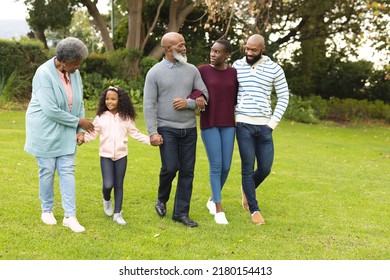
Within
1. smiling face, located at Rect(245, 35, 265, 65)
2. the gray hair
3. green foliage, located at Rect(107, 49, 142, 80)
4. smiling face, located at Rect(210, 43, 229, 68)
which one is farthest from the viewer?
green foliage, located at Rect(107, 49, 142, 80)

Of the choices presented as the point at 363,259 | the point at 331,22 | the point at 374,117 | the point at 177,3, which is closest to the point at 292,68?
the point at 331,22

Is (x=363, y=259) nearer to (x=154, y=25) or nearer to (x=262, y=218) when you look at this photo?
(x=262, y=218)

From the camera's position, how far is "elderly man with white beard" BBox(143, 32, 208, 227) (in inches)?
226

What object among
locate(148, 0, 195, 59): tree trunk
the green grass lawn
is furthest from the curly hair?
locate(148, 0, 195, 59): tree trunk

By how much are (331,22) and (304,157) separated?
14412 mm

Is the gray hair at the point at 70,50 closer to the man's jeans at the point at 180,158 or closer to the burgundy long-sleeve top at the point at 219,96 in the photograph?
the man's jeans at the point at 180,158

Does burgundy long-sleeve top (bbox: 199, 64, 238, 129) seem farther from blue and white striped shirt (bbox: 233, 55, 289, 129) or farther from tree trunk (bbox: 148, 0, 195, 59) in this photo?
tree trunk (bbox: 148, 0, 195, 59)

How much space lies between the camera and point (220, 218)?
20.1 feet

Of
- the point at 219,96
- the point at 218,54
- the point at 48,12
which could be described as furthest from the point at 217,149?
the point at 48,12

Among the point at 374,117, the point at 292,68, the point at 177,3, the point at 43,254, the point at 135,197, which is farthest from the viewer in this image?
the point at 292,68

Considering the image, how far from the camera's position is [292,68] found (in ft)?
85.5

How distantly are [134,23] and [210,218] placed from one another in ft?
55.7

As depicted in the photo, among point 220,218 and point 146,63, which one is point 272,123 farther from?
point 146,63

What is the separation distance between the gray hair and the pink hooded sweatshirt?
0.80m
